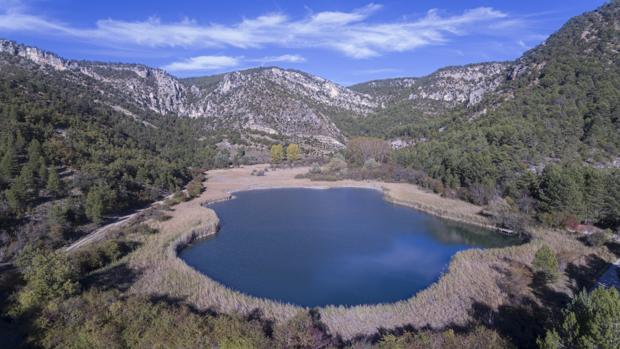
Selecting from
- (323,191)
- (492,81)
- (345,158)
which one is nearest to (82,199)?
(323,191)

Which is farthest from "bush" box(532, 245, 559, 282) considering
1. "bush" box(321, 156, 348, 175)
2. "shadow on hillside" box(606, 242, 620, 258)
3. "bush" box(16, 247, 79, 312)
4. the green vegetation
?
"bush" box(321, 156, 348, 175)

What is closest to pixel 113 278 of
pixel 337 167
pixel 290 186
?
pixel 290 186

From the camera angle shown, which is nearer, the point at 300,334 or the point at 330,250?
the point at 300,334

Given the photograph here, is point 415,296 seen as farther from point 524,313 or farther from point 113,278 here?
point 113,278

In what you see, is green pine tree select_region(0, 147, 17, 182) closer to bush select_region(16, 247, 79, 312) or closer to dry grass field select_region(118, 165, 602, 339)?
dry grass field select_region(118, 165, 602, 339)

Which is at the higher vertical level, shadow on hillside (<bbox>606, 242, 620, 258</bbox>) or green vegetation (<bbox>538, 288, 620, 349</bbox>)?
green vegetation (<bbox>538, 288, 620, 349</bbox>)

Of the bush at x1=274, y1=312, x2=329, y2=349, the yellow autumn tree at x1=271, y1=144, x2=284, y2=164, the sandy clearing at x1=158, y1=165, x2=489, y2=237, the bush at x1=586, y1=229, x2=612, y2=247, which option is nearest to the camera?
the bush at x1=274, y1=312, x2=329, y2=349
